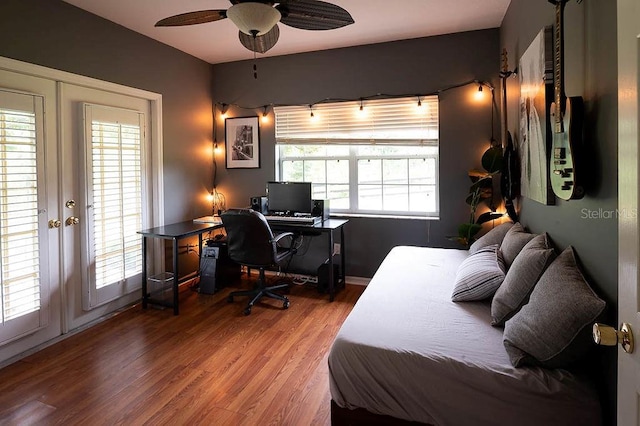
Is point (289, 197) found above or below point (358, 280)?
above

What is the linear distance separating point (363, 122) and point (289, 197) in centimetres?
110

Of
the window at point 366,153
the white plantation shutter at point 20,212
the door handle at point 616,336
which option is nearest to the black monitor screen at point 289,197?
the window at point 366,153

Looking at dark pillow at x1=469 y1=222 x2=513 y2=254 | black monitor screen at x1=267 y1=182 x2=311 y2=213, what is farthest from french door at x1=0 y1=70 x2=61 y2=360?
dark pillow at x1=469 y1=222 x2=513 y2=254

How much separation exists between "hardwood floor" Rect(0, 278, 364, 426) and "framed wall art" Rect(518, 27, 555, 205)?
164 centimetres

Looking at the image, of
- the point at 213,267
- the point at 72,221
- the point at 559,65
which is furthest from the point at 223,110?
the point at 559,65

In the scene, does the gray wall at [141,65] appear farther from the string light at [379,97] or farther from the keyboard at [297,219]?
the keyboard at [297,219]

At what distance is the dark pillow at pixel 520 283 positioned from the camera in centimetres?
168

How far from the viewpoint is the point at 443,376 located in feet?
4.74

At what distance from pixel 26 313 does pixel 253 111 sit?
289 cm

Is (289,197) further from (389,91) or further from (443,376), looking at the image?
(443,376)

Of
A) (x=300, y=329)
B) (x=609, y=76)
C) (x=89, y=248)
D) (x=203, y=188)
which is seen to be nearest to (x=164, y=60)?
(x=203, y=188)

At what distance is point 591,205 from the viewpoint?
145 cm

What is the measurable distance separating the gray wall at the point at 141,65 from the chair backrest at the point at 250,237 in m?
1.01

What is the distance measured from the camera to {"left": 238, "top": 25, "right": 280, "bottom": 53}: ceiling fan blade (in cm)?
225
